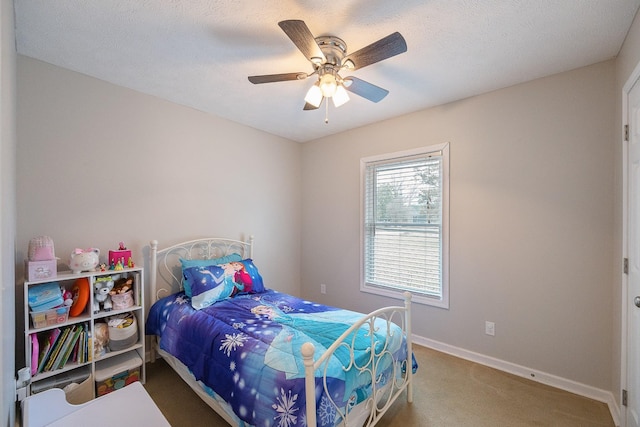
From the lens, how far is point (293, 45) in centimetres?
187

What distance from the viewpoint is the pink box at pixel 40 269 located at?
177 cm

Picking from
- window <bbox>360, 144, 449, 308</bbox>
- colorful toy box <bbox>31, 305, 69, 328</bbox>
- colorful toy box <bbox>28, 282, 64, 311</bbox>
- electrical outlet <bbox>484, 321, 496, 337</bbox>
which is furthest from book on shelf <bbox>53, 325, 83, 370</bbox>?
electrical outlet <bbox>484, 321, 496, 337</bbox>

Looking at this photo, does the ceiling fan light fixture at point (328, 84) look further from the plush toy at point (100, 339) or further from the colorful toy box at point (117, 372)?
the colorful toy box at point (117, 372)

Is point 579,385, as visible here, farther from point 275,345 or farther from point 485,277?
point 275,345

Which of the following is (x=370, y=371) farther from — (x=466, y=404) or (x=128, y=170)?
(x=128, y=170)

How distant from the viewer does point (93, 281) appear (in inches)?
78.7

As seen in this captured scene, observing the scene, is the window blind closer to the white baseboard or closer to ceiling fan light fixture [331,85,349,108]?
the white baseboard

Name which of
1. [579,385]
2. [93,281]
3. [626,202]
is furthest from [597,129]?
[93,281]

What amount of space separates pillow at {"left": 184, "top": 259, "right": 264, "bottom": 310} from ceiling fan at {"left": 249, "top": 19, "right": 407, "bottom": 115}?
1707 millimetres

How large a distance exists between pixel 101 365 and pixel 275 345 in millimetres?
1558

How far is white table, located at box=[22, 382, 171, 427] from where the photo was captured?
1195 mm

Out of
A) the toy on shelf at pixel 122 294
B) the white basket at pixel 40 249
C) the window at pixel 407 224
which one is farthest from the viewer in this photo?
the window at pixel 407 224

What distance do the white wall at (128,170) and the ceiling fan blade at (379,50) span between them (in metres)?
1.95

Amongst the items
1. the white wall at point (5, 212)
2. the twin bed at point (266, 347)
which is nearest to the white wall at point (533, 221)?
the twin bed at point (266, 347)
